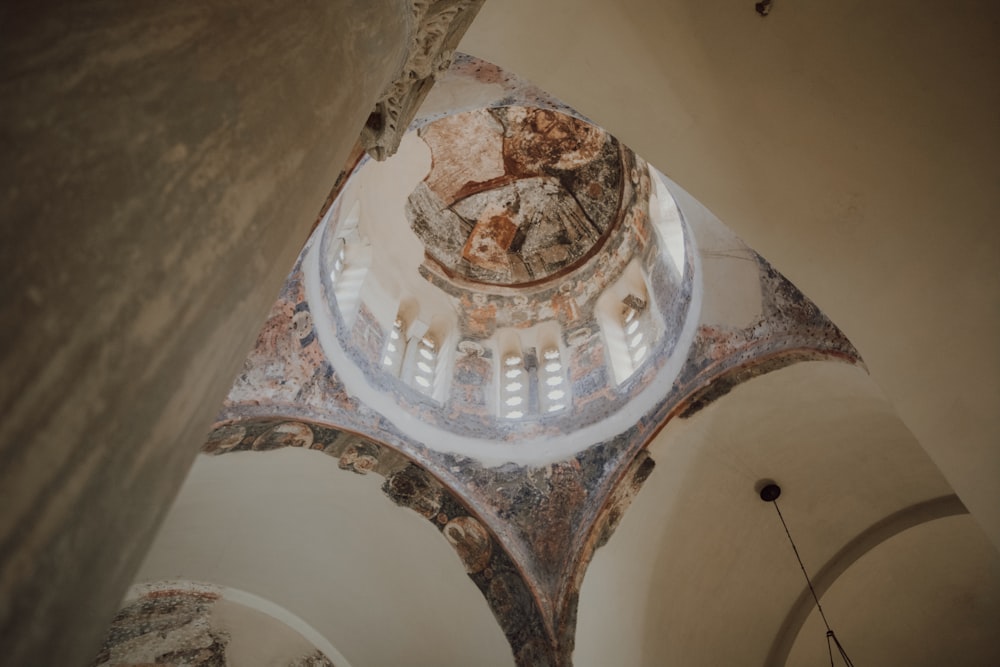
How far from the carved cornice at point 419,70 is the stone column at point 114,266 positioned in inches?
80.5

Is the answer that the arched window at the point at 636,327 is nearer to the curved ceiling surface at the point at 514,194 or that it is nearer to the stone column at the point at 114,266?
the curved ceiling surface at the point at 514,194

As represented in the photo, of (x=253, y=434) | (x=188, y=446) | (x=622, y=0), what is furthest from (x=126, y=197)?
(x=253, y=434)

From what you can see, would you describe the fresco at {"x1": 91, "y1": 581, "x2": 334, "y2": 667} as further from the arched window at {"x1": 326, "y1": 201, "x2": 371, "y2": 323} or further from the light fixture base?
the light fixture base

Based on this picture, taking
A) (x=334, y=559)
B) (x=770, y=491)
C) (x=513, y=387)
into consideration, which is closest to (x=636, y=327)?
(x=513, y=387)

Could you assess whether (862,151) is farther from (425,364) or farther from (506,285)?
(506,285)

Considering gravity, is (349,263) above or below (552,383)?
above

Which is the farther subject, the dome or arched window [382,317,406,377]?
arched window [382,317,406,377]

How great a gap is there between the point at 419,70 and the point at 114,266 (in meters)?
2.84

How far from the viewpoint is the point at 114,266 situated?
39.8 inches

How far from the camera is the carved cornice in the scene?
11.2 feet

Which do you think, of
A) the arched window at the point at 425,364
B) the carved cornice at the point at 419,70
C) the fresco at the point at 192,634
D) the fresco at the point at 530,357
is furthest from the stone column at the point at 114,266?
the arched window at the point at 425,364

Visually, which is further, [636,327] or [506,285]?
[506,285]

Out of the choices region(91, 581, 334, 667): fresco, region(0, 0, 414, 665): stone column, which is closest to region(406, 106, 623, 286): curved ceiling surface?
region(91, 581, 334, 667): fresco

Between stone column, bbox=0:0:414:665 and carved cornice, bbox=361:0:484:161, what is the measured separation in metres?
2.05
